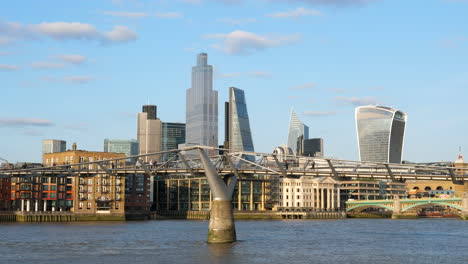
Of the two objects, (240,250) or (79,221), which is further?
(79,221)

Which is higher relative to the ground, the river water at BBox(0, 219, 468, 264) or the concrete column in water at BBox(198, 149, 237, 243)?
the concrete column in water at BBox(198, 149, 237, 243)

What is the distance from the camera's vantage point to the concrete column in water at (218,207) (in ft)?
300

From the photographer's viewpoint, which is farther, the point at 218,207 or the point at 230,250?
the point at 218,207

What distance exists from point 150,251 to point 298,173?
23.7 metres

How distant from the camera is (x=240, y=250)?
291ft

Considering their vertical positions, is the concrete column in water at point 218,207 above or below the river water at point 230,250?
above

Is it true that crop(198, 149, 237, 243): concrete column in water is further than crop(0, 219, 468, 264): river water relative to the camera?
Yes

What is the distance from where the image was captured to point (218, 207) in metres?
91.6

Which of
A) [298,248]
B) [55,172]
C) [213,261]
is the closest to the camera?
[213,261]

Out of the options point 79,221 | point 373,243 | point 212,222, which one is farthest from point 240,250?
point 79,221

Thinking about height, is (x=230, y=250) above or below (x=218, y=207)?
below

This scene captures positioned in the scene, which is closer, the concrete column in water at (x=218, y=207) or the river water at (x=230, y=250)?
the river water at (x=230, y=250)

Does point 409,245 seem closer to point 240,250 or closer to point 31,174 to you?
point 240,250

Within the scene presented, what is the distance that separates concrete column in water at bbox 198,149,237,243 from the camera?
300 feet
